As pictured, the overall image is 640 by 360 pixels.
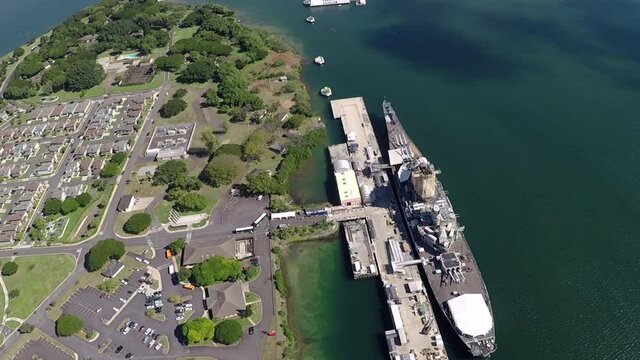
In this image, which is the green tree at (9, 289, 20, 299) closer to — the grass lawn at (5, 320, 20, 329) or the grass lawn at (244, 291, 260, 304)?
the grass lawn at (5, 320, 20, 329)

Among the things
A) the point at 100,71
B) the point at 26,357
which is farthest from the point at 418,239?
Answer: the point at 100,71

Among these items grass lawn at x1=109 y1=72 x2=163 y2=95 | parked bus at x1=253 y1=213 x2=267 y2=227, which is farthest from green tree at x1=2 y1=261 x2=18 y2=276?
grass lawn at x1=109 y1=72 x2=163 y2=95

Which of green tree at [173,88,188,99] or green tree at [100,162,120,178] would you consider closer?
green tree at [100,162,120,178]

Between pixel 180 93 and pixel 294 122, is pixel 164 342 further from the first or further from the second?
pixel 180 93

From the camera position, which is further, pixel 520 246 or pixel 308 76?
pixel 308 76

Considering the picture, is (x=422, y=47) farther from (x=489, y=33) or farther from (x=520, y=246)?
→ (x=520, y=246)

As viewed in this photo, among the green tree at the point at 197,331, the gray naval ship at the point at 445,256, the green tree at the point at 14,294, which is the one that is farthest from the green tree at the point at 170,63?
the green tree at the point at 197,331

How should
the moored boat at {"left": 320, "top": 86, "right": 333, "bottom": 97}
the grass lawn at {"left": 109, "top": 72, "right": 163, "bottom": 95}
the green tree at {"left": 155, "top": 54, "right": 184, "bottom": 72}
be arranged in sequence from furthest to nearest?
the green tree at {"left": 155, "top": 54, "right": 184, "bottom": 72} → the grass lawn at {"left": 109, "top": 72, "right": 163, "bottom": 95} → the moored boat at {"left": 320, "top": 86, "right": 333, "bottom": 97}
